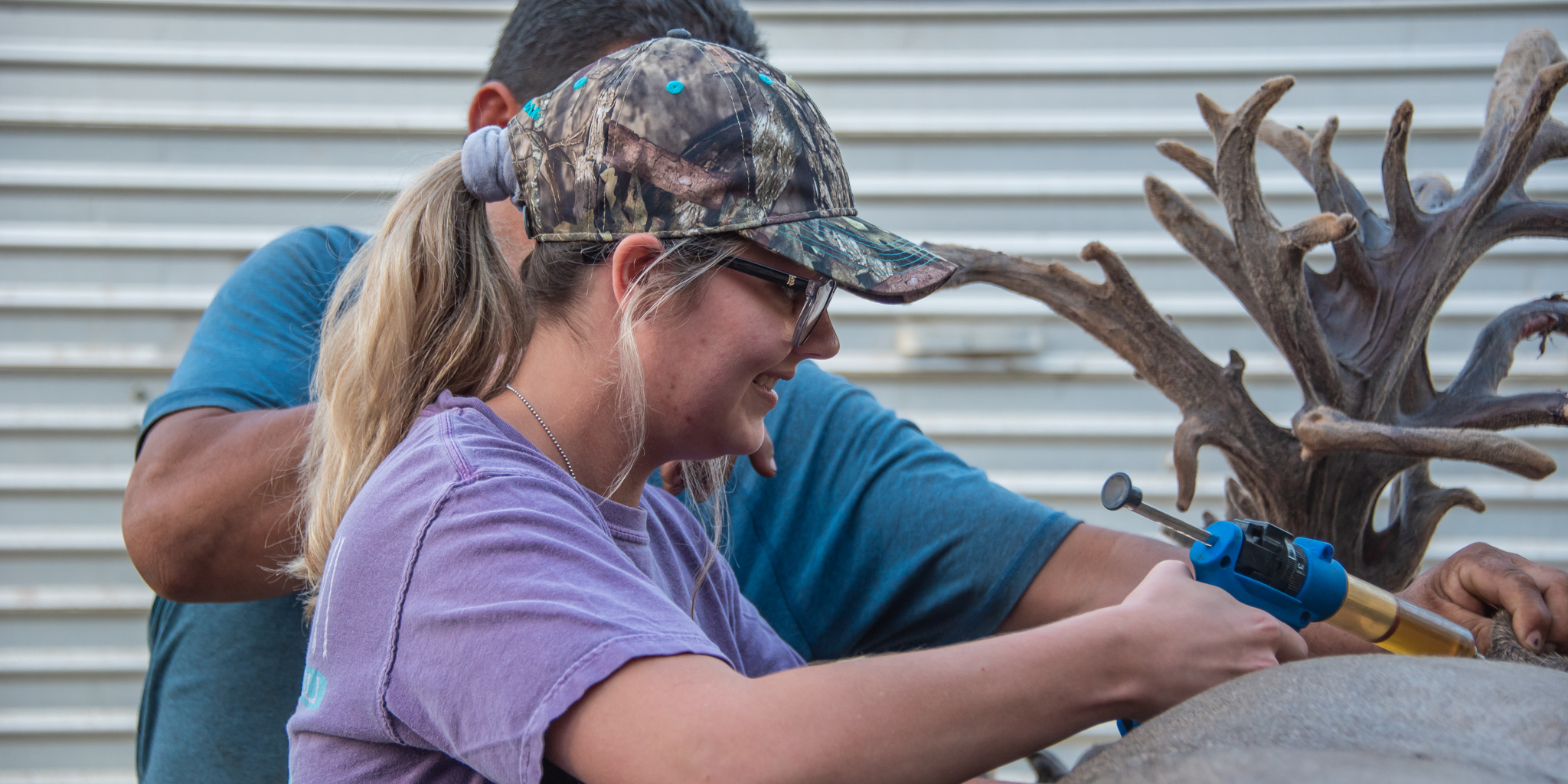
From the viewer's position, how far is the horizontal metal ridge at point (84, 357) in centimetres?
312

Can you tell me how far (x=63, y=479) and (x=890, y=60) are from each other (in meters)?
2.75

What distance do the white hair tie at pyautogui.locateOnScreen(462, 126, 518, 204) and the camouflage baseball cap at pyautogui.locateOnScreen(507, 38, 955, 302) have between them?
0.07 meters

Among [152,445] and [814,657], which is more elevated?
[152,445]

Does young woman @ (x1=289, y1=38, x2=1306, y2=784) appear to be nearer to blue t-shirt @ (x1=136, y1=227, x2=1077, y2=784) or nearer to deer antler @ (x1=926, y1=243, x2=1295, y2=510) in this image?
blue t-shirt @ (x1=136, y1=227, x2=1077, y2=784)

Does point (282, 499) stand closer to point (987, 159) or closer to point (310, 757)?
point (310, 757)

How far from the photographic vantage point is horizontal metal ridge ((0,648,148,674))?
312 cm

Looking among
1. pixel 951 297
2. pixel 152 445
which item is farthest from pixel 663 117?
pixel 951 297

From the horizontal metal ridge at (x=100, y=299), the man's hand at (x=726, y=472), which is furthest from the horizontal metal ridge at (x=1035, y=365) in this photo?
the horizontal metal ridge at (x=100, y=299)

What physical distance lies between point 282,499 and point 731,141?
0.83m

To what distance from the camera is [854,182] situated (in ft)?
10.6

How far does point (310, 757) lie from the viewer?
912mm

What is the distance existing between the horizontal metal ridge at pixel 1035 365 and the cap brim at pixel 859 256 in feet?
6.88

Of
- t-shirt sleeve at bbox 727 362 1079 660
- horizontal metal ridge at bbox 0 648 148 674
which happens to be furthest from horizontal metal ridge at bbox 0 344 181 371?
t-shirt sleeve at bbox 727 362 1079 660

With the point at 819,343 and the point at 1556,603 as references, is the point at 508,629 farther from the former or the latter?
Answer: the point at 1556,603
